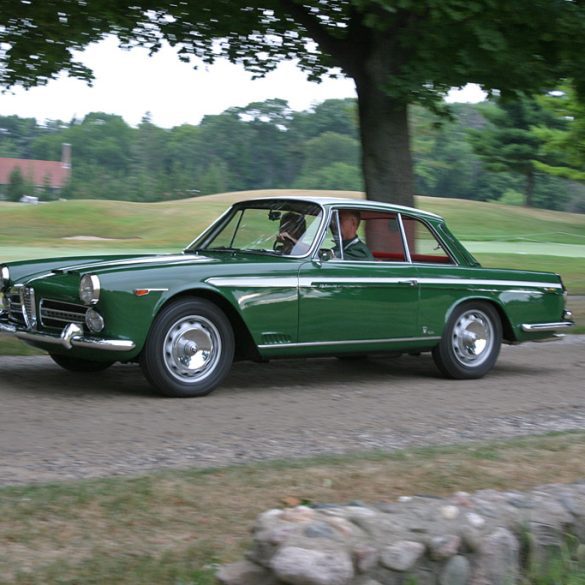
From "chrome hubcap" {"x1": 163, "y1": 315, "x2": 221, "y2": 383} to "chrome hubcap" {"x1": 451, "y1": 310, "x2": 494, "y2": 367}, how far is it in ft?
8.40

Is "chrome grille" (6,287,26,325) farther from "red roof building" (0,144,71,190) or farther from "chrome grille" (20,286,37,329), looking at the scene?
"red roof building" (0,144,71,190)

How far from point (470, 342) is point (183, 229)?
139 ft

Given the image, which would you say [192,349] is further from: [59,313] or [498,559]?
[498,559]

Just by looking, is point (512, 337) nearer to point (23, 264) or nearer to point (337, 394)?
point (337, 394)

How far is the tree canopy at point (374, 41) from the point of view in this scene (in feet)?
42.5

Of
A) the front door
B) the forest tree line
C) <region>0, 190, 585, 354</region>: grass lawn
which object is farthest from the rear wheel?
the forest tree line

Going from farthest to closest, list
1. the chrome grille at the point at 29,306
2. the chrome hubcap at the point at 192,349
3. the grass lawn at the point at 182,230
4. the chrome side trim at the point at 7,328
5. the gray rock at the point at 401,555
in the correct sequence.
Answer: the grass lawn at the point at 182,230
the chrome side trim at the point at 7,328
the chrome grille at the point at 29,306
the chrome hubcap at the point at 192,349
the gray rock at the point at 401,555

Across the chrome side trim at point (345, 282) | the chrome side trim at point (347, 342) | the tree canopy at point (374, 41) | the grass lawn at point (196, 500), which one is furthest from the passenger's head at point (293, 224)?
the tree canopy at point (374, 41)

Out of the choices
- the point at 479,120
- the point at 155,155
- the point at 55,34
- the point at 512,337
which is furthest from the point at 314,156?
the point at 512,337

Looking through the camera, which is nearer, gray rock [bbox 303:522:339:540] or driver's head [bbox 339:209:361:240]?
gray rock [bbox 303:522:339:540]

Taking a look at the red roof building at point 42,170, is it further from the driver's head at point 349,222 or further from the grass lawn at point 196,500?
the grass lawn at point 196,500

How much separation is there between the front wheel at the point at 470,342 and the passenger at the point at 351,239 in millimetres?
1076

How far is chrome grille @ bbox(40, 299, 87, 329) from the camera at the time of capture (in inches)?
299

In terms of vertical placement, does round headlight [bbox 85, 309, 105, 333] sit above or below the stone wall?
above
